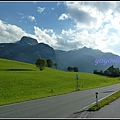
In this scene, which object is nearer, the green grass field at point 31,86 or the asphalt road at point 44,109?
the asphalt road at point 44,109

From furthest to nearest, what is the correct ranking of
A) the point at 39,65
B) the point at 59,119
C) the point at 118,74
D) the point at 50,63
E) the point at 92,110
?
the point at 50,63
the point at 118,74
the point at 39,65
the point at 92,110
the point at 59,119

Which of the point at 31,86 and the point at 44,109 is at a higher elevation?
the point at 31,86

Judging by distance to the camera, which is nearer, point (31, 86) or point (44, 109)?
point (44, 109)

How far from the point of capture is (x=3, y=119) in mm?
12844

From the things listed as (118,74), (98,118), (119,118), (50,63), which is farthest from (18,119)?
(50,63)

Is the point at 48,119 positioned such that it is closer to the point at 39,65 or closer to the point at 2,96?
the point at 2,96

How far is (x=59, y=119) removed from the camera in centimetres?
1211

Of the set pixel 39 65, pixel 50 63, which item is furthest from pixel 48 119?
pixel 50 63

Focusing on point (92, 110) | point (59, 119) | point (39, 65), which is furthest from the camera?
point (39, 65)

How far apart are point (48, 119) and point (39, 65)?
349ft

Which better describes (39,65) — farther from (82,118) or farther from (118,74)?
(82,118)

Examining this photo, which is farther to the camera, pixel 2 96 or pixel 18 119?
pixel 2 96

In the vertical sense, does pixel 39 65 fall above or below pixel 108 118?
above

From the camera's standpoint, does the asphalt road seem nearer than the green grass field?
Yes
